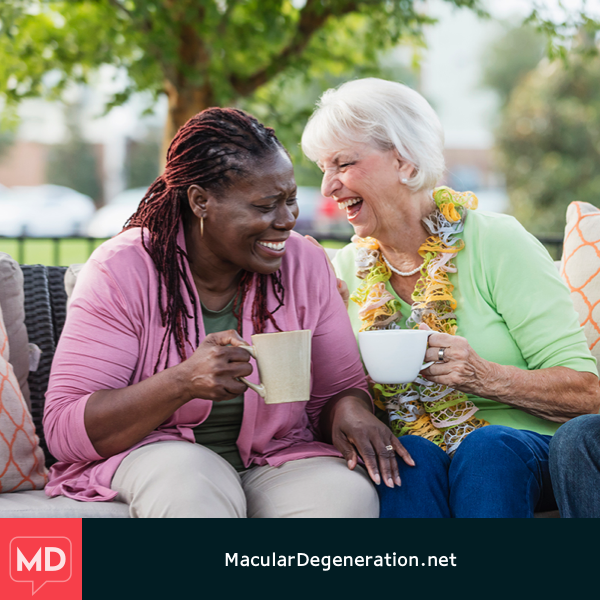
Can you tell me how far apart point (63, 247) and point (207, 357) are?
9131 millimetres

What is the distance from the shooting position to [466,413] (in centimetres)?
230

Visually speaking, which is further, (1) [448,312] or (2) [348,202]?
(2) [348,202]

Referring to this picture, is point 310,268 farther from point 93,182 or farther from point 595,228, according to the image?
point 93,182

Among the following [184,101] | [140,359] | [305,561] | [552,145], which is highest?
[552,145]

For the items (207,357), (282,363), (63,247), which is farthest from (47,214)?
(282,363)

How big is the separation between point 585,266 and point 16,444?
2.07 m

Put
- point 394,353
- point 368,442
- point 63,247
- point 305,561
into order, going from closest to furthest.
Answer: point 305,561, point 394,353, point 368,442, point 63,247

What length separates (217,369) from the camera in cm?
179

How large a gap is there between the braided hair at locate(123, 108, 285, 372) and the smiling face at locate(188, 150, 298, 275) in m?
0.03

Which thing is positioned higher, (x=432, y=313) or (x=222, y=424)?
(x=432, y=313)

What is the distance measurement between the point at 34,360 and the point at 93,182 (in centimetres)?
3330

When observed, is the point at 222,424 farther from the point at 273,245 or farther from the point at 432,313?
the point at 432,313

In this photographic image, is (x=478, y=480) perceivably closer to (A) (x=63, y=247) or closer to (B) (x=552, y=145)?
(A) (x=63, y=247)

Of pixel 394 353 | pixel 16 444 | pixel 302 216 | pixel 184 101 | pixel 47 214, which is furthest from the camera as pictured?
pixel 302 216
